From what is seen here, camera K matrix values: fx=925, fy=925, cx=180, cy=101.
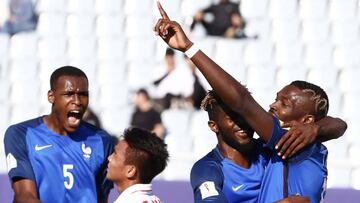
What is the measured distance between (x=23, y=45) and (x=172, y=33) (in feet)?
19.2

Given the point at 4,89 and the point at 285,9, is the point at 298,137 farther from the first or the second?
the point at 285,9

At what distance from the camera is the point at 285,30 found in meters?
10.3

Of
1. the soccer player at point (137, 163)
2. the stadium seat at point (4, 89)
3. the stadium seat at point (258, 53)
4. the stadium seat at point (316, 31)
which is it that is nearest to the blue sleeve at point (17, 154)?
the soccer player at point (137, 163)

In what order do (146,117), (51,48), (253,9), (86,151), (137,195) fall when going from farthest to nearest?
1. (253,9)
2. (51,48)
3. (146,117)
4. (86,151)
5. (137,195)

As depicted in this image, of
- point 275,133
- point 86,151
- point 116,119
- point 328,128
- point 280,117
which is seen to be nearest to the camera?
point 275,133

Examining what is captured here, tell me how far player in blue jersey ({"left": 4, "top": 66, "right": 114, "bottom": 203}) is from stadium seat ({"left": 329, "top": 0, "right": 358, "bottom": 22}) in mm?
5470

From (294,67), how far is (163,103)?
1592 millimetres

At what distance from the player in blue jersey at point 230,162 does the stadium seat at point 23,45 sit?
552cm

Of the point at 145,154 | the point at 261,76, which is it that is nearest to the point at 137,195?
the point at 145,154

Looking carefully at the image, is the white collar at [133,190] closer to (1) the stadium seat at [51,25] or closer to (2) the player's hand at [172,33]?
(2) the player's hand at [172,33]

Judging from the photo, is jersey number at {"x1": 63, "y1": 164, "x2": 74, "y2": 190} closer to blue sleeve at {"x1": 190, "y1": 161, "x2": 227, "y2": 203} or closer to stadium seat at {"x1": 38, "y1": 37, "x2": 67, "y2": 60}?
blue sleeve at {"x1": 190, "y1": 161, "x2": 227, "y2": 203}

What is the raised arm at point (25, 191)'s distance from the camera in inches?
204

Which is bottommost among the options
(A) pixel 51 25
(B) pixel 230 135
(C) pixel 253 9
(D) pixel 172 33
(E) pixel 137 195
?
(E) pixel 137 195

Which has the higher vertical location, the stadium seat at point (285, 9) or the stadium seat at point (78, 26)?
the stadium seat at point (285, 9)
